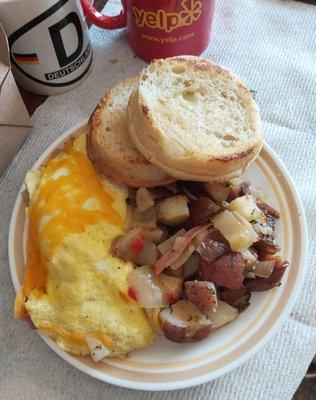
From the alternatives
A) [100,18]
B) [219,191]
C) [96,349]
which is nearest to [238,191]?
[219,191]

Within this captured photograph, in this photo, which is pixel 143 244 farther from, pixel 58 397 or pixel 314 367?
pixel 314 367

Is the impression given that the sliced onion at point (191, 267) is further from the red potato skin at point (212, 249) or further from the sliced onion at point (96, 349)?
the sliced onion at point (96, 349)

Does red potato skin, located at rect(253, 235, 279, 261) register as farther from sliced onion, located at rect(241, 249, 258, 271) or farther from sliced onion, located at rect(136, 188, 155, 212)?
sliced onion, located at rect(136, 188, 155, 212)

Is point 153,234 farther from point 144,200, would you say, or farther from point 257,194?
point 257,194

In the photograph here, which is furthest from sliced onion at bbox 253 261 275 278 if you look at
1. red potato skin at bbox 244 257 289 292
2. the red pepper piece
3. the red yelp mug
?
the red yelp mug

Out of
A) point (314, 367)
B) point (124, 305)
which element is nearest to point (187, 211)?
point (124, 305)

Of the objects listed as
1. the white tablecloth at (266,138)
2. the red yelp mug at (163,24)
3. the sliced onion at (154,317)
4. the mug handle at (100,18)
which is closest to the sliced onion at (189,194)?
the sliced onion at (154,317)

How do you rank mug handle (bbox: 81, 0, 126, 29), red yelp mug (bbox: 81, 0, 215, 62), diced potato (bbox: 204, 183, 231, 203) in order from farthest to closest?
mug handle (bbox: 81, 0, 126, 29) < red yelp mug (bbox: 81, 0, 215, 62) < diced potato (bbox: 204, 183, 231, 203)
